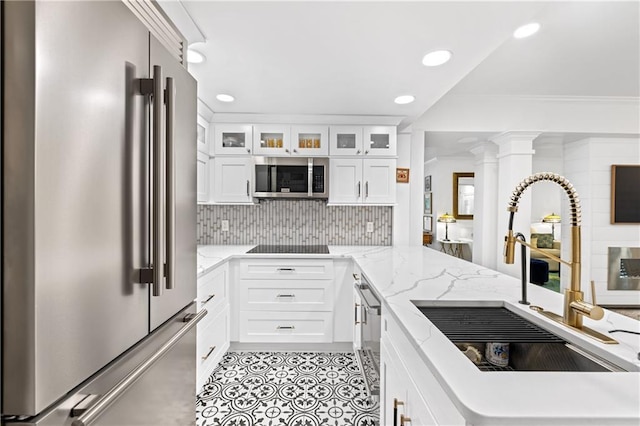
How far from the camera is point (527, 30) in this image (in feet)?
6.72

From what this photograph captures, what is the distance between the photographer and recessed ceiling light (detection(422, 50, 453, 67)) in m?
1.92

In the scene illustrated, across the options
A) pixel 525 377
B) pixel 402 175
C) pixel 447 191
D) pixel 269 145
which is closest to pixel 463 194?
pixel 447 191

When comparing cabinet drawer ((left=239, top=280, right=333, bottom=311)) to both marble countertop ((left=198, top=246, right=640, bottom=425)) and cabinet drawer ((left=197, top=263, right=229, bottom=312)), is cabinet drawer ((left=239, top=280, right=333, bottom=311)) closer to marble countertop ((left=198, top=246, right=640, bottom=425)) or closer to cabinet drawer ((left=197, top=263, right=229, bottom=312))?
cabinet drawer ((left=197, top=263, right=229, bottom=312))

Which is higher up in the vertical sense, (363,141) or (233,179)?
(363,141)

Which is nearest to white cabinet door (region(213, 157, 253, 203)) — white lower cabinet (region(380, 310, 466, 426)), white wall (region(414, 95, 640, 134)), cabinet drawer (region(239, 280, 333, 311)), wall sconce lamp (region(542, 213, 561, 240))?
cabinet drawer (region(239, 280, 333, 311))

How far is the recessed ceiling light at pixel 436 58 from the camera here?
192cm

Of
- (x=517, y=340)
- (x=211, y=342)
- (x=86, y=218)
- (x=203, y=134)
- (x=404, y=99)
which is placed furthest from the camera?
(x=203, y=134)

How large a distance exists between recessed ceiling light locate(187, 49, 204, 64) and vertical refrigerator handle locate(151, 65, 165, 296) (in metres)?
1.24

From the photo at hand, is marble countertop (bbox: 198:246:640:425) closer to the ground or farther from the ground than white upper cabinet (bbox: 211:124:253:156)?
closer to the ground

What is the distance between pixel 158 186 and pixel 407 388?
1007 millimetres

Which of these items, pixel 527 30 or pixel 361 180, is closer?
pixel 527 30

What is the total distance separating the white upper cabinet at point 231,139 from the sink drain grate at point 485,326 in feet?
7.98

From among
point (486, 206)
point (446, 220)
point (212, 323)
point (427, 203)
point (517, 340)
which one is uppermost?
point (427, 203)

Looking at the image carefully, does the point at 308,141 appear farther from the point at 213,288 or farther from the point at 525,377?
the point at 525,377
